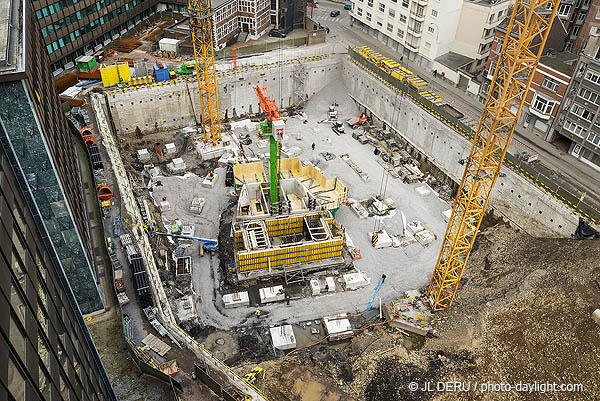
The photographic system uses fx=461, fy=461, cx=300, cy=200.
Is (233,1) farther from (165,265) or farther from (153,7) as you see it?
(165,265)

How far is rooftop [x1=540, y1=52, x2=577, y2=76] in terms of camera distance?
55281 millimetres

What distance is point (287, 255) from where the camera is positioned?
4828 centimetres

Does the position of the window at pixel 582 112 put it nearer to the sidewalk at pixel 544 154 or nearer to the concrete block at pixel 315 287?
the sidewalk at pixel 544 154

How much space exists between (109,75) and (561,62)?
6011 cm

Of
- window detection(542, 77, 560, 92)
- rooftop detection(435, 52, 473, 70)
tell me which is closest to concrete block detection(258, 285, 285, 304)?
window detection(542, 77, 560, 92)

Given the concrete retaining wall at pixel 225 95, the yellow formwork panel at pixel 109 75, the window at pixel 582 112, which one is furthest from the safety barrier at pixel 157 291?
the window at pixel 582 112

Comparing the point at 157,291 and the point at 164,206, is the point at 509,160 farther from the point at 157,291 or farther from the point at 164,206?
the point at 157,291

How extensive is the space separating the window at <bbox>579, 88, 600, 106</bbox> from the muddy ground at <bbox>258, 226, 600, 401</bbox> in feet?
56.4

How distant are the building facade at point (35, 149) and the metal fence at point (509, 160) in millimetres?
45666

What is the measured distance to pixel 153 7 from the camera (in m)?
88.1

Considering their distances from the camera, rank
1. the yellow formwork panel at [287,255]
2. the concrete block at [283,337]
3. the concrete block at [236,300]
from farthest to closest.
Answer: the yellow formwork panel at [287,255]
the concrete block at [236,300]
the concrete block at [283,337]

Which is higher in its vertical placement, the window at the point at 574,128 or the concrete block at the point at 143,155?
the window at the point at 574,128

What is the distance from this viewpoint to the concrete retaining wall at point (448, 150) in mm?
50094

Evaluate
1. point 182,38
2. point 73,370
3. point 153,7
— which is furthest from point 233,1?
point 73,370
